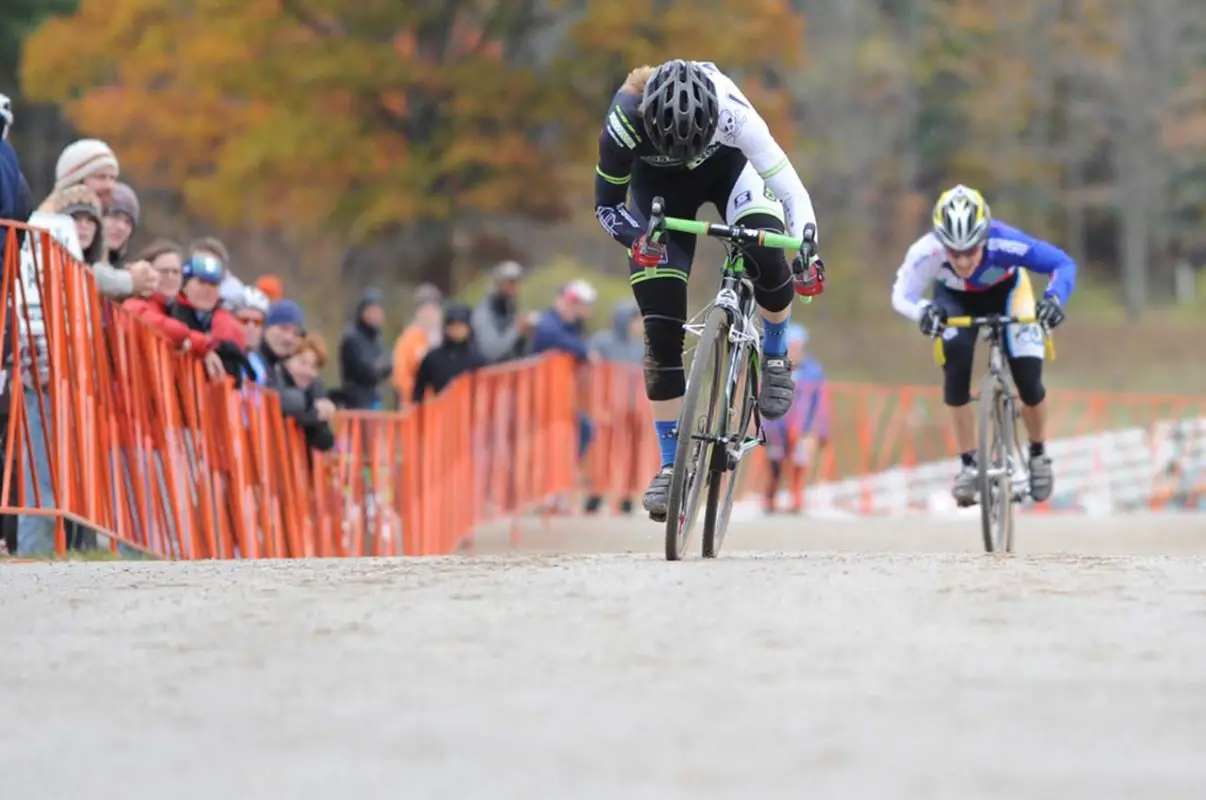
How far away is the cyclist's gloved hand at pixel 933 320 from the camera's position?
480 inches

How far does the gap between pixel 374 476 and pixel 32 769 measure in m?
9.69

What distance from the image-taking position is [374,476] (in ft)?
48.8

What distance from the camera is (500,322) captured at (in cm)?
2000

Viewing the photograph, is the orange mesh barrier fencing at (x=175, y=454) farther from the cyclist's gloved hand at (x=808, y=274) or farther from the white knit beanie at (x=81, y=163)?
the cyclist's gloved hand at (x=808, y=274)

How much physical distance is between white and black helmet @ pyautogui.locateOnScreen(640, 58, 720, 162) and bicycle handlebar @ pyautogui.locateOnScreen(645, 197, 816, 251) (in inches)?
8.7

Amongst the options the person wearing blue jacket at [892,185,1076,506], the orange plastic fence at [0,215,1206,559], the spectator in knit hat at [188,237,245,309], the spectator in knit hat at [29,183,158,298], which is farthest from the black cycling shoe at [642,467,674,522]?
the spectator in knit hat at [188,237,245,309]

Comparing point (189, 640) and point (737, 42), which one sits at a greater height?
point (737, 42)

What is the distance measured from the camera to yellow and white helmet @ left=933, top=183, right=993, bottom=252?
12031 mm

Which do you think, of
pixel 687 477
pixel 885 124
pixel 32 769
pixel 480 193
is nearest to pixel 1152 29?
pixel 885 124

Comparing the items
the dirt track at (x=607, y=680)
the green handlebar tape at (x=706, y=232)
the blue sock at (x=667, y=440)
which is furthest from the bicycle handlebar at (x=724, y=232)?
the dirt track at (x=607, y=680)

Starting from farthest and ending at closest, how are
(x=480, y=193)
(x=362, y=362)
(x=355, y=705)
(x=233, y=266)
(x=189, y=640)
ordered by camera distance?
(x=233, y=266)
(x=480, y=193)
(x=362, y=362)
(x=189, y=640)
(x=355, y=705)

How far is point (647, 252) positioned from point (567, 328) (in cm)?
1117

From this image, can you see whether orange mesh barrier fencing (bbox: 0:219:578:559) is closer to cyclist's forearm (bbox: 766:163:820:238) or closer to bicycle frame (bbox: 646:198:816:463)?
bicycle frame (bbox: 646:198:816:463)

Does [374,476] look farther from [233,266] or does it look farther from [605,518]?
[233,266]
